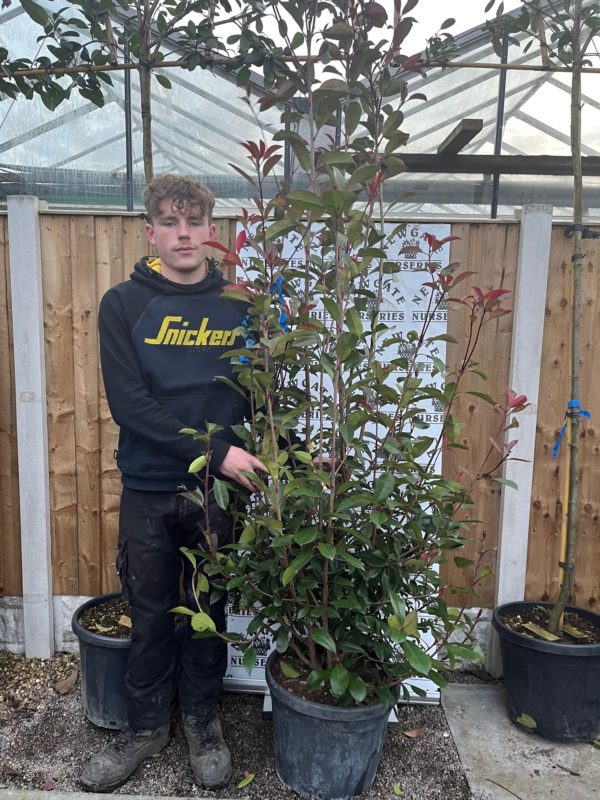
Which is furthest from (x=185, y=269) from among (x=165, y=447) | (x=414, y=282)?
(x=414, y=282)

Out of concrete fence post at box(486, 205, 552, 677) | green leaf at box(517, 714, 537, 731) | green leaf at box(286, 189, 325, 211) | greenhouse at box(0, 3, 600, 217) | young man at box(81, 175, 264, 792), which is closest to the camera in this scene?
green leaf at box(286, 189, 325, 211)

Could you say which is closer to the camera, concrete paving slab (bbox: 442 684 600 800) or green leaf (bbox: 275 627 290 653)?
green leaf (bbox: 275 627 290 653)

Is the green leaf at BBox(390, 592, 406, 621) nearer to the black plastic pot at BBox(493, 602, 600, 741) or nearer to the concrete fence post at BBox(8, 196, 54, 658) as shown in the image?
the black plastic pot at BBox(493, 602, 600, 741)

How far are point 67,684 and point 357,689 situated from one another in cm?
158

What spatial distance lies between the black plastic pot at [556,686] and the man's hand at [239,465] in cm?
138

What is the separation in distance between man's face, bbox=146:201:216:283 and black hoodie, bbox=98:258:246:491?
0.07 metres

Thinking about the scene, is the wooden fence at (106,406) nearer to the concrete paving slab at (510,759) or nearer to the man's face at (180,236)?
the concrete paving slab at (510,759)

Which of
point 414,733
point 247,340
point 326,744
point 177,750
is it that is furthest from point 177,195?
point 414,733

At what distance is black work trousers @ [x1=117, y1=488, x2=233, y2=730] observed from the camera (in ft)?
7.23

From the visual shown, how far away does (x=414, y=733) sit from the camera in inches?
99.1

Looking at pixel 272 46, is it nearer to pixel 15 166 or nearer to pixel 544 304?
pixel 544 304

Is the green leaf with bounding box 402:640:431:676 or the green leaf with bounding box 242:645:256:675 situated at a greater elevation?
the green leaf with bounding box 402:640:431:676


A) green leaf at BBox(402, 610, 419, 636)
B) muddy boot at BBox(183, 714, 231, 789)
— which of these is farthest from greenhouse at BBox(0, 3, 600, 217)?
muddy boot at BBox(183, 714, 231, 789)

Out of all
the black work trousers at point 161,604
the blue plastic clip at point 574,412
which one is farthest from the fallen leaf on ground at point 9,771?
the blue plastic clip at point 574,412
